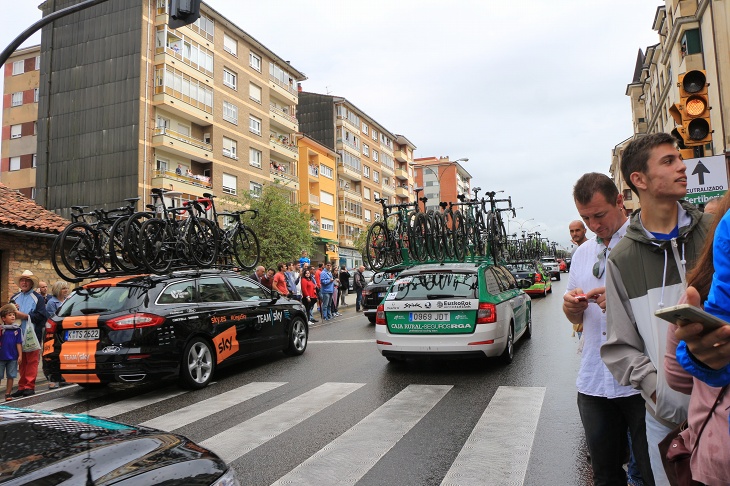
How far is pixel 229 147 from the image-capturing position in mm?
39500

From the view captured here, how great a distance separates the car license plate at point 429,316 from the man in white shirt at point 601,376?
4.47 m

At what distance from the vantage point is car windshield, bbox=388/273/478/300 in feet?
25.6

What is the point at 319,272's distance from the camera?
18.8 metres

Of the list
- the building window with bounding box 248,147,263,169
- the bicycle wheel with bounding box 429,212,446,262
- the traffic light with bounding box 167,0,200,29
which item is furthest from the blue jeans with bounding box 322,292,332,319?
the building window with bounding box 248,147,263,169

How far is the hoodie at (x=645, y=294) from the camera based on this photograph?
2.04m

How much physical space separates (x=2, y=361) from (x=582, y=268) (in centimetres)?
811

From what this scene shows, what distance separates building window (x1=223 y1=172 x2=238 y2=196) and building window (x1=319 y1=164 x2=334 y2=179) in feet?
49.8

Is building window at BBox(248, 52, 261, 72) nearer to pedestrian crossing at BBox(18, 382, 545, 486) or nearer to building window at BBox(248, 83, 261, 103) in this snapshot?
building window at BBox(248, 83, 261, 103)

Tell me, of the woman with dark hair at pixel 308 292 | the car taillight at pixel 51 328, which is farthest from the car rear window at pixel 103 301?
the woman with dark hair at pixel 308 292

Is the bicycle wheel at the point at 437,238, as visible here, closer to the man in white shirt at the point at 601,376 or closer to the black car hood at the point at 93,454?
the man in white shirt at the point at 601,376

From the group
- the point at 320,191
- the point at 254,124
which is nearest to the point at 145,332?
the point at 254,124

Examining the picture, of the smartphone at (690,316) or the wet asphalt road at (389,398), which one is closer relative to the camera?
the smartphone at (690,316)

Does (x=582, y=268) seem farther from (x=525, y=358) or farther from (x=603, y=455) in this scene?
(x=525, y=358)

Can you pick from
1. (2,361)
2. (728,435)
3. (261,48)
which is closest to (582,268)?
(728,435)
